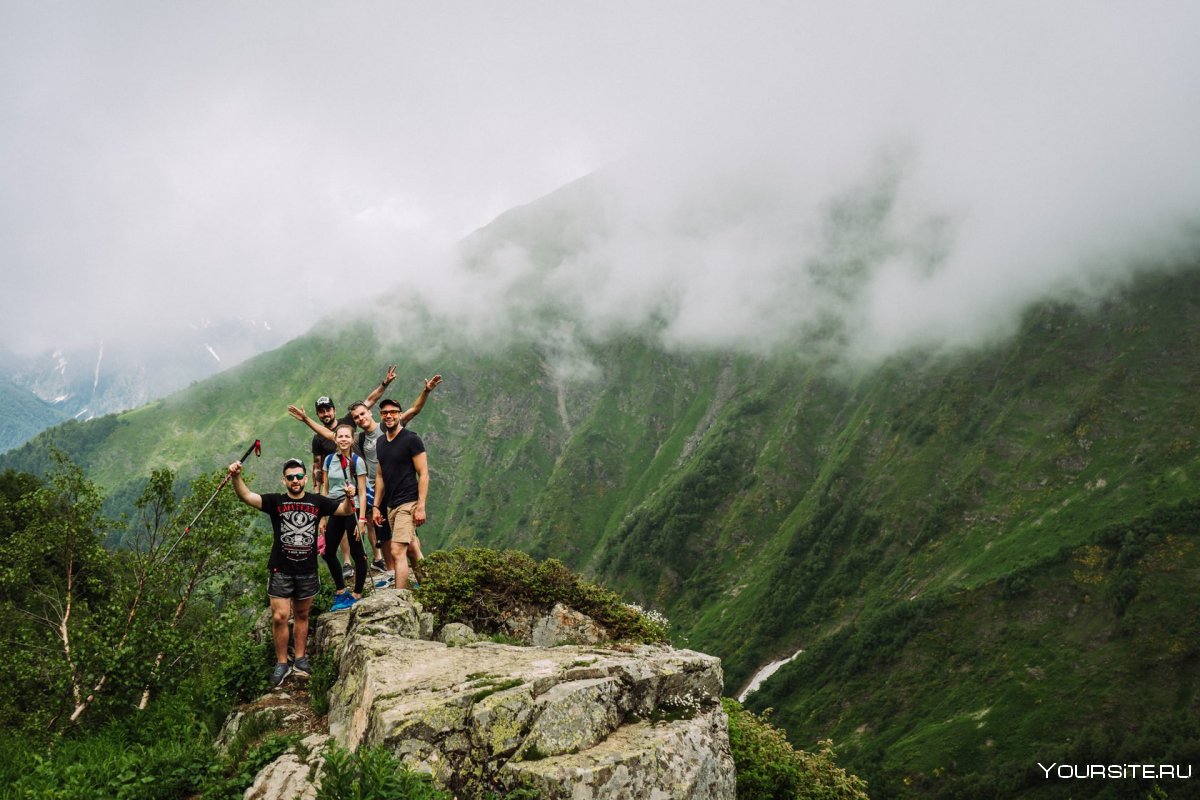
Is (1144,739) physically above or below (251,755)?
below

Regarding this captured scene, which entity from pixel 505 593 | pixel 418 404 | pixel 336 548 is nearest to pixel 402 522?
pixel 336 548

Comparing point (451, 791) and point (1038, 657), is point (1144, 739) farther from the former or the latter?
point (451, 791)

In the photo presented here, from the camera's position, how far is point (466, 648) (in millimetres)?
12070

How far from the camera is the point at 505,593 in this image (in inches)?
640

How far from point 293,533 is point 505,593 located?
5921mm

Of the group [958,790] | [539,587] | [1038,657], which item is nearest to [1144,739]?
[1038,657]

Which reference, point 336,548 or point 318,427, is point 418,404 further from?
point 336,548

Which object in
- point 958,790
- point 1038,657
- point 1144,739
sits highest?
point 1038,657

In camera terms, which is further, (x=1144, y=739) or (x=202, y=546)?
(x=1144, y=739)

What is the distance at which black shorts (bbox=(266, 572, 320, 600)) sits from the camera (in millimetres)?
12203

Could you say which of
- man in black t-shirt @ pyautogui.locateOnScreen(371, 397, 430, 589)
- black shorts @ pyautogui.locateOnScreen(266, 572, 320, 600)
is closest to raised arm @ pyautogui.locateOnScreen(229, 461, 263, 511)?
black shorts @ pyautogui.locateOnScreen(266, 572, 320, 600)

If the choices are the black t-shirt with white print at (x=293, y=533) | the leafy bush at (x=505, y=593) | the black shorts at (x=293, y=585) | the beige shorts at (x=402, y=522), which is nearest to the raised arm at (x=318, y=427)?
the beige shorts at (x=402, y=522)

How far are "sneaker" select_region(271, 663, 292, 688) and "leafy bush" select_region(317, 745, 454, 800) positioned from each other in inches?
255

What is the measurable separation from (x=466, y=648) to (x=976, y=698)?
233779 mm
